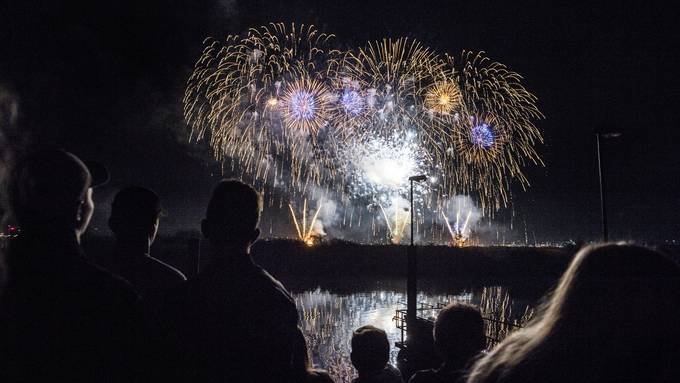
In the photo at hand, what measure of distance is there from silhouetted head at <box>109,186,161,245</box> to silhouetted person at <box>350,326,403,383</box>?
2.37m

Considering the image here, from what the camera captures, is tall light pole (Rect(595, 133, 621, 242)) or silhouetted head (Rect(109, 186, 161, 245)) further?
tall light pole (Rect(595, 133, 621, 242))

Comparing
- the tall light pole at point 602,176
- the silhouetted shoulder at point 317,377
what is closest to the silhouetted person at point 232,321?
the silhouetted shoulder at point 317,377

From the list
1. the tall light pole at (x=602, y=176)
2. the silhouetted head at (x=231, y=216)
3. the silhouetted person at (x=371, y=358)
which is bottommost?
the silhouetted person at (x=371, y=358)

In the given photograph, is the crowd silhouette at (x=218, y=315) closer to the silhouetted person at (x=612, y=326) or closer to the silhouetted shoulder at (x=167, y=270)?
the silhouetted person at (x=612, y=326)

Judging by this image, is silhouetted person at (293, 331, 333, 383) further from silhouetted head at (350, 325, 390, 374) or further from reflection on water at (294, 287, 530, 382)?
reflection on water at (294, 287, 530, 382)

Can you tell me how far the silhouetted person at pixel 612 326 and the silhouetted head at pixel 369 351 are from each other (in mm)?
2595

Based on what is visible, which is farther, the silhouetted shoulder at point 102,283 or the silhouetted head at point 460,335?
the silhouetted head at point 460,335

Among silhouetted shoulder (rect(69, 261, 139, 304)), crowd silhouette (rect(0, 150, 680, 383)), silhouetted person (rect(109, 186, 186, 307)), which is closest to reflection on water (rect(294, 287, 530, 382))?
silhouetted person (rect(109, 186, 186, 307))

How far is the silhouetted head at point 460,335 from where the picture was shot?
3.15m

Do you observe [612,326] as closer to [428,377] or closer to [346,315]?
[428,377]

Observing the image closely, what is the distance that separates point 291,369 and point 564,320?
4.92 feet

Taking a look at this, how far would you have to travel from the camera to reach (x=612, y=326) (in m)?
1.39

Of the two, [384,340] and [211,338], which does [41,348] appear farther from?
[384,340]

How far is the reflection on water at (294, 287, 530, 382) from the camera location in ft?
84.0
